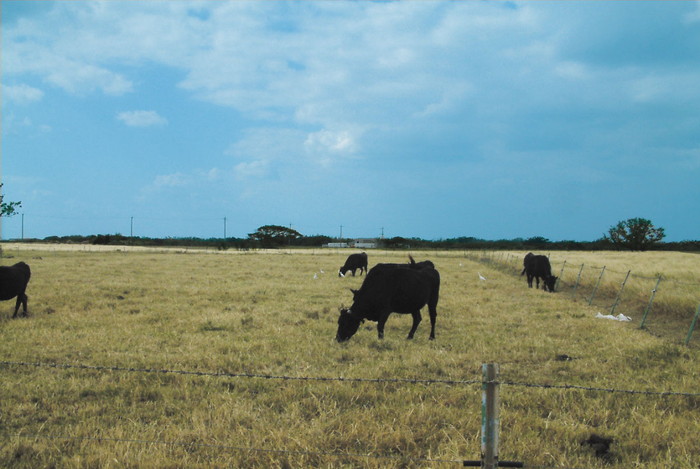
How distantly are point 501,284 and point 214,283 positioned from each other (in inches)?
539

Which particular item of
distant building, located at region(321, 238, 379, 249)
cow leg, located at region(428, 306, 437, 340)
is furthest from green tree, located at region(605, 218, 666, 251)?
cow leg, located at region(428, 306, 437, 340)

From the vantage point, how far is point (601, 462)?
15.3 ft

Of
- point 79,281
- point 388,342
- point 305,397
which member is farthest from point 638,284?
point 79,281

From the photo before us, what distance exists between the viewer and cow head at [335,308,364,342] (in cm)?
951

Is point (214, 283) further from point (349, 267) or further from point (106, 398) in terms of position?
point (106, 398)

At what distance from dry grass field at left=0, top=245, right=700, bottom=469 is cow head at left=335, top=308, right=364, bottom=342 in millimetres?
282

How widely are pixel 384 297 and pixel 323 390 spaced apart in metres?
3.69

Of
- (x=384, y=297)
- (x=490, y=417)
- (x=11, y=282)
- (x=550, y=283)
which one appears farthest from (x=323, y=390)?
(x=550, y=283)

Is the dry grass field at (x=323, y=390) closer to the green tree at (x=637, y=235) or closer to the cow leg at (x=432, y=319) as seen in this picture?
the cow leg at (x=432, y=319)

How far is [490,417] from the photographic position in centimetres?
347

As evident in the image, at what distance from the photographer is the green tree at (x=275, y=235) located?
100062 millimetres

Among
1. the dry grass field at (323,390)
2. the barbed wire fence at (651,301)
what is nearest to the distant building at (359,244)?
the barbed wire fence at (651,301)

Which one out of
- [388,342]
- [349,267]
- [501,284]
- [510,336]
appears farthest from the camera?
[349,267]

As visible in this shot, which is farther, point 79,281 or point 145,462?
point 79,281
